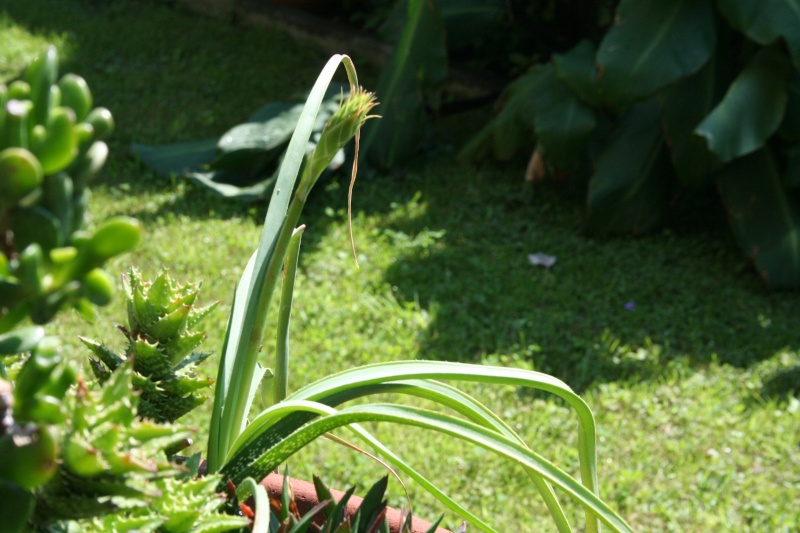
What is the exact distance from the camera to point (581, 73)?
12.1 ft

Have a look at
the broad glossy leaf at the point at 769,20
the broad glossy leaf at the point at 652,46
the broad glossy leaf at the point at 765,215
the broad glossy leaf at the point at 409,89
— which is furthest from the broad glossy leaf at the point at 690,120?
the broad glossy leaf at the point at 409,89

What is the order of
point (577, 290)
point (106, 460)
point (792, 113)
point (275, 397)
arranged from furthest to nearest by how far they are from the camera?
point (792, 113)
point (577, 290)
point (275, 397)
point (106, 460)

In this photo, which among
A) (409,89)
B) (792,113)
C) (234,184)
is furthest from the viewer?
(409,89)

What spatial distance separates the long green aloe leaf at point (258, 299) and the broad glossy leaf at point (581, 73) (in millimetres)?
2684

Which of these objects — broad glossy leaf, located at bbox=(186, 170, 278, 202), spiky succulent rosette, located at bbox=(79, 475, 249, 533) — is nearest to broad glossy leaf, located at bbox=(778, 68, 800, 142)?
broad glossy leaf, located at bbox=(186, 170, 278, 202)

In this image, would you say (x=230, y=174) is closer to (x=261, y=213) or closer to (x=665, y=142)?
(x=261, y=213)

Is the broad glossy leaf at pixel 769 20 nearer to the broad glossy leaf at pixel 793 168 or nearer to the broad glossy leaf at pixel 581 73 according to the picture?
the broad glossy leaf at pixel 793 168

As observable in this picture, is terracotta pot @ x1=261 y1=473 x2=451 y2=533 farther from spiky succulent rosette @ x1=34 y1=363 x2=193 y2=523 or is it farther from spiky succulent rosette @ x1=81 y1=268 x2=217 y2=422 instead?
spiky succulent rosette @ x1=34 y1=363 x2=193 y2=523

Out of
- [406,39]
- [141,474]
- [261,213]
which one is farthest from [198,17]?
[141,474]

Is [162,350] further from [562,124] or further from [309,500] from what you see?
[562,124]

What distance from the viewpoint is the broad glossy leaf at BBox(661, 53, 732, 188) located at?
3.69m

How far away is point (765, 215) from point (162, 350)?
3.11 meters

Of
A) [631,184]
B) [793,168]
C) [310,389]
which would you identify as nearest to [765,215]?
[793,168]

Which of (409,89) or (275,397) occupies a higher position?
(275,397)
